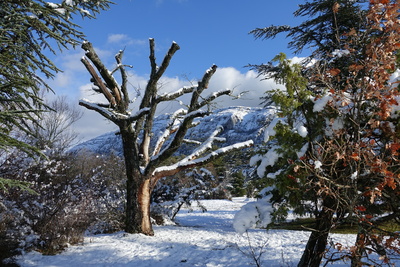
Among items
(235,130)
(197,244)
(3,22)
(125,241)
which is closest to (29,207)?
(125,241)

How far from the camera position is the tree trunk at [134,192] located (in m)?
8.66

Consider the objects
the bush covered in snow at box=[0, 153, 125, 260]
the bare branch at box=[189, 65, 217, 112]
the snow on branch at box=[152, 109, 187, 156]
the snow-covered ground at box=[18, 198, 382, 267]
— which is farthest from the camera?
the snow on branch at box=[152, 109, 187, 156]

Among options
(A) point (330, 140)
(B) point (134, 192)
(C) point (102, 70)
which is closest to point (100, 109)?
(C) point (102, 70)

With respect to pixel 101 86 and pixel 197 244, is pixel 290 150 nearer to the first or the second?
pixel 197 244

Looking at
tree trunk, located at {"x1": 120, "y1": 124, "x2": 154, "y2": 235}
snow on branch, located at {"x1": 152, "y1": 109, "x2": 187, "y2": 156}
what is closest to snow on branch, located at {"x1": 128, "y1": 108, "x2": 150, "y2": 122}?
tree trunk, located at {"x1": 120, "y1": 124, "x2": 154, "y2": 235}

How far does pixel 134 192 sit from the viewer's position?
28.8 ft

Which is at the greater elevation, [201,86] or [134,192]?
[201,86]

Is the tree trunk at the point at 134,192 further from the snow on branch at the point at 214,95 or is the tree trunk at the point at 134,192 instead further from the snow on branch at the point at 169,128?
the snow on branch at the point at 214,95

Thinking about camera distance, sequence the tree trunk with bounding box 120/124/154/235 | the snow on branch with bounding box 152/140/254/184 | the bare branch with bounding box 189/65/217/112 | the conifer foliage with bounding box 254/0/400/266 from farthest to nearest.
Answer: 1. the bare branch with bounding box 189/65/217/112
2. the tree trunk with bounding box 120/124/154/235
3. the snow on branch with bounding box 152/140/254/184
4. the conifer foliage with bounding box 254/0/400/266

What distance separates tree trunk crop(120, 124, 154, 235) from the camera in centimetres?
866

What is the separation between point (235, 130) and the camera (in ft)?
651

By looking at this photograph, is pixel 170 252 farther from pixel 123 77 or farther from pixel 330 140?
pixel 123 77

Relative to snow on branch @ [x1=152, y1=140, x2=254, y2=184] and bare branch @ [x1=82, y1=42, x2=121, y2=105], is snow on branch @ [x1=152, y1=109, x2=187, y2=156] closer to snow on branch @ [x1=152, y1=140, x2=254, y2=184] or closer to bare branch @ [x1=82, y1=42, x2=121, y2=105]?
snow on branch @ [x1=152, y1=140, x2=254, y2=184]

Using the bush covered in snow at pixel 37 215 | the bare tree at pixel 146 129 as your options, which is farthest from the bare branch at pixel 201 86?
the bush covered in snow at pixel 37 215
